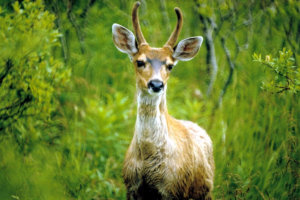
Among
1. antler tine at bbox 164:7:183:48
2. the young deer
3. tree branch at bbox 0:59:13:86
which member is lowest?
the young deer

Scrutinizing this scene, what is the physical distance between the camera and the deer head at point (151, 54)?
404 cm

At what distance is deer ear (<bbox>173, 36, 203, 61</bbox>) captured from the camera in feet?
14.8

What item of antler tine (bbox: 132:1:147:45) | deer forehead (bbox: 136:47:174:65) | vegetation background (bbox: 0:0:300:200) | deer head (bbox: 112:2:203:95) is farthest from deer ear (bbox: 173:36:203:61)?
vegetation background (bbox: 0:0:300:200)

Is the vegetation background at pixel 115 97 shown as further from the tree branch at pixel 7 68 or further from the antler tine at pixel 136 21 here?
the antler tine at pixel 136 21

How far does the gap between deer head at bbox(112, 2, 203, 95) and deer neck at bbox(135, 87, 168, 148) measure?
0.41 ft

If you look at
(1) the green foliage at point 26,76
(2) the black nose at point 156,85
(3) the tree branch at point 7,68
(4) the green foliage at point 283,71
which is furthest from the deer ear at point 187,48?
(3) the tree branch at point 7,68

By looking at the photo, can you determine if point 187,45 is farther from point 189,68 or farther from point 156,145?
point 189,68

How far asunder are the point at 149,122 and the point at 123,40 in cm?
109

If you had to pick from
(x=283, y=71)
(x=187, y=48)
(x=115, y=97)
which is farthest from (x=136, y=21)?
(x=115, y=97)

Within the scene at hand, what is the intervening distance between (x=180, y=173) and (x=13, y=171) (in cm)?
177

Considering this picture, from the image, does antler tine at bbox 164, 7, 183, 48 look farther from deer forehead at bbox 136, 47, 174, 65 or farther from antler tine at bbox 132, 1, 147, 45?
antler tine at bbox 132, 1, 147, 45

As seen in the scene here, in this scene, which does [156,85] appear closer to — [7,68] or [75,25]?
[7,68]

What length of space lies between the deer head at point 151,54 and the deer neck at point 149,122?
123 mm

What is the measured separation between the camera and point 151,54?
13.9ft
